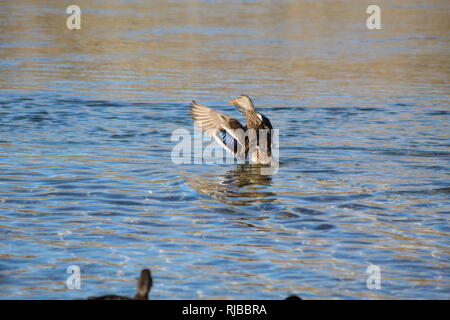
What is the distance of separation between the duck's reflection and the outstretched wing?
0.36 meters

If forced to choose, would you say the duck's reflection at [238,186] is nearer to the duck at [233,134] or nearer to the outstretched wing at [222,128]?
the duck at [233,134]

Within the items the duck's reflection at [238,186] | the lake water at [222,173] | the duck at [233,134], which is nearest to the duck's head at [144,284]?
the lake water at [222,173]

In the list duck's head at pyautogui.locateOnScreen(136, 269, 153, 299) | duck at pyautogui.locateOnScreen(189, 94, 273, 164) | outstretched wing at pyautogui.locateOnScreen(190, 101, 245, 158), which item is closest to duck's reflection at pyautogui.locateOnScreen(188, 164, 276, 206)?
duck at pyautogui.locateOnScreen(189, 94, 273, 164)

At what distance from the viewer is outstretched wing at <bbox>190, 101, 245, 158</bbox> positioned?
38.3 ft

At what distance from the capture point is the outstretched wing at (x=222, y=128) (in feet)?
38.3

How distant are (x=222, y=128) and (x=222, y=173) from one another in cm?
66

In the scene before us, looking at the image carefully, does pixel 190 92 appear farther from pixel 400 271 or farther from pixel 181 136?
pixel 400 271

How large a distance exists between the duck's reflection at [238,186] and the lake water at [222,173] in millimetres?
39

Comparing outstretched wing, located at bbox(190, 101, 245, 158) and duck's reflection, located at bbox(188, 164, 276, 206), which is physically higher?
outstretched wing, located at bbox(190, 101, 245, 158)

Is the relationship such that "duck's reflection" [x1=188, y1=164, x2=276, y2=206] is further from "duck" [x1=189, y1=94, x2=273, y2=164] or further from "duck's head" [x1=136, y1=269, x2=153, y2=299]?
"duck's head" [x1=136, y1=269, x2=153, y2=299]

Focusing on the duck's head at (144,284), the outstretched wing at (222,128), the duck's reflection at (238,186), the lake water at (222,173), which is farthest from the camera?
the outstretched wing at (222,128)

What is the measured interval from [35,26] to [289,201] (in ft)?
65.8

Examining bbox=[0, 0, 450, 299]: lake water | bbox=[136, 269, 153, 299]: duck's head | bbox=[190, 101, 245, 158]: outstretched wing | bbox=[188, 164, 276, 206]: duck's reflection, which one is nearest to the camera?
bbox=[136, 269, 153, 299]: duck's head

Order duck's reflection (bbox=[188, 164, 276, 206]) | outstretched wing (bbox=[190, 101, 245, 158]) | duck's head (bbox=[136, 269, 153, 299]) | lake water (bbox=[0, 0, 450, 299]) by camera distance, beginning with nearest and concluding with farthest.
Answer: duck's head (bbox=[136, 269, 153, 299]) → lake water (bbox=[0, 0, 450, 299]) → duck's reflection (bbox=[188, 164, 276, 206]) → outstretched wing (bbox=[190, 101, 245, 158])
